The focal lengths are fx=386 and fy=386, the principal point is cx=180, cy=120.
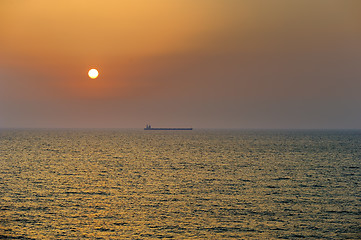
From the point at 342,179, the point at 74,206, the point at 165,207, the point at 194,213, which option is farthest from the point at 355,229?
the point at 342,179

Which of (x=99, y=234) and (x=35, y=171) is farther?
(x=35, y=171)

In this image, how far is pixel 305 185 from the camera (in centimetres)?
5275

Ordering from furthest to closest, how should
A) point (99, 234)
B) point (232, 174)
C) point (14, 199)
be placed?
point (232, 174) < point (14, 199) < point (99, 234)

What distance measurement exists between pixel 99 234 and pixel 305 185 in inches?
1309

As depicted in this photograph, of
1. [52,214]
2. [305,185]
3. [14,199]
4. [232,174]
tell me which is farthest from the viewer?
[232,174]

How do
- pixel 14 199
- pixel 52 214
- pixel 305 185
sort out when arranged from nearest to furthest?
1. pixel 52 214
2. pixel 14 199
3. pixel 305 185

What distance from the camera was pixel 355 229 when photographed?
30.5 m

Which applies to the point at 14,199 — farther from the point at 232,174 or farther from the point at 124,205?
the point at 232,174

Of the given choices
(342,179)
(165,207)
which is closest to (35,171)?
(165,207)

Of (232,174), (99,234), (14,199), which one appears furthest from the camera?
(232,174)

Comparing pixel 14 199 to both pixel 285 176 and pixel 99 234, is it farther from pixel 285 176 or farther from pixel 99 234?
pixel 285 176

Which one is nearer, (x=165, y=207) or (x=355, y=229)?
(x=355, y=229)

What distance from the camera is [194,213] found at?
35000 mm

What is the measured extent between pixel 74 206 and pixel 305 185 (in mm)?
31308
